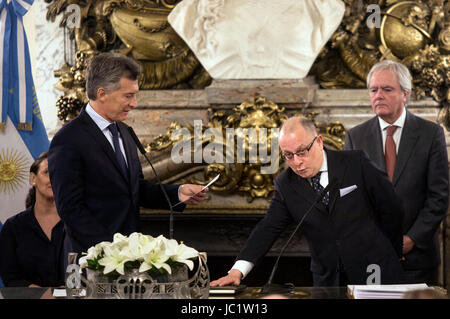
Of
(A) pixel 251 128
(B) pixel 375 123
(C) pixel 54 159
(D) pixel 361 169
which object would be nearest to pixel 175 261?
(C) pixel 54 159

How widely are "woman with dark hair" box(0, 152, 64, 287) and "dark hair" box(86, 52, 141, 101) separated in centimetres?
92

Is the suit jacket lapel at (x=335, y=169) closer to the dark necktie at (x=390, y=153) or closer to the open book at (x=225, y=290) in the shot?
the open book at (x=225, y=290)

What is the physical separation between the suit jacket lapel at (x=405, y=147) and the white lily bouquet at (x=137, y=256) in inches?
81.2

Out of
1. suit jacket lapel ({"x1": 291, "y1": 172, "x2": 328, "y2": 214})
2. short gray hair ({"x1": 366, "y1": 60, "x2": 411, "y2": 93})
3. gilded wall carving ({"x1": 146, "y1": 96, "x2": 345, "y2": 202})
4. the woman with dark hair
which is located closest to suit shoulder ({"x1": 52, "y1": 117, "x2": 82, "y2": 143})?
the woman with dark hair

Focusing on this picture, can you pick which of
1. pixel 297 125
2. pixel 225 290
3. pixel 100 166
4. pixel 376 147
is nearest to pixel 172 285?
pixel 225 290

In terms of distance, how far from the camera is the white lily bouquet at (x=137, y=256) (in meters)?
2.26

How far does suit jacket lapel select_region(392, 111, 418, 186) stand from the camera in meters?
4.09

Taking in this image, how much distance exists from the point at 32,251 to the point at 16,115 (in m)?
1.53

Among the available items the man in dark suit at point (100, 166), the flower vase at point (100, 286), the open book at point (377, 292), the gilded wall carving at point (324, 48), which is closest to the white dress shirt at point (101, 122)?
the man in dark suit at point (100, 166)

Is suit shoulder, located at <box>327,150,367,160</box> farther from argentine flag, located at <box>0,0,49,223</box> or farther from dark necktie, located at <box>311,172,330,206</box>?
argentine flag, located at <box>0,0,49,223</box>

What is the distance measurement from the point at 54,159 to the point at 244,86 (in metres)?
2.32

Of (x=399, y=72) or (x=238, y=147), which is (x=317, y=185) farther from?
(x=238, y=147)

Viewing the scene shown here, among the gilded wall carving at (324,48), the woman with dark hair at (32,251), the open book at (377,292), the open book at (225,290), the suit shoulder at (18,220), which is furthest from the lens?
the gilded wall carving at (324,48)
